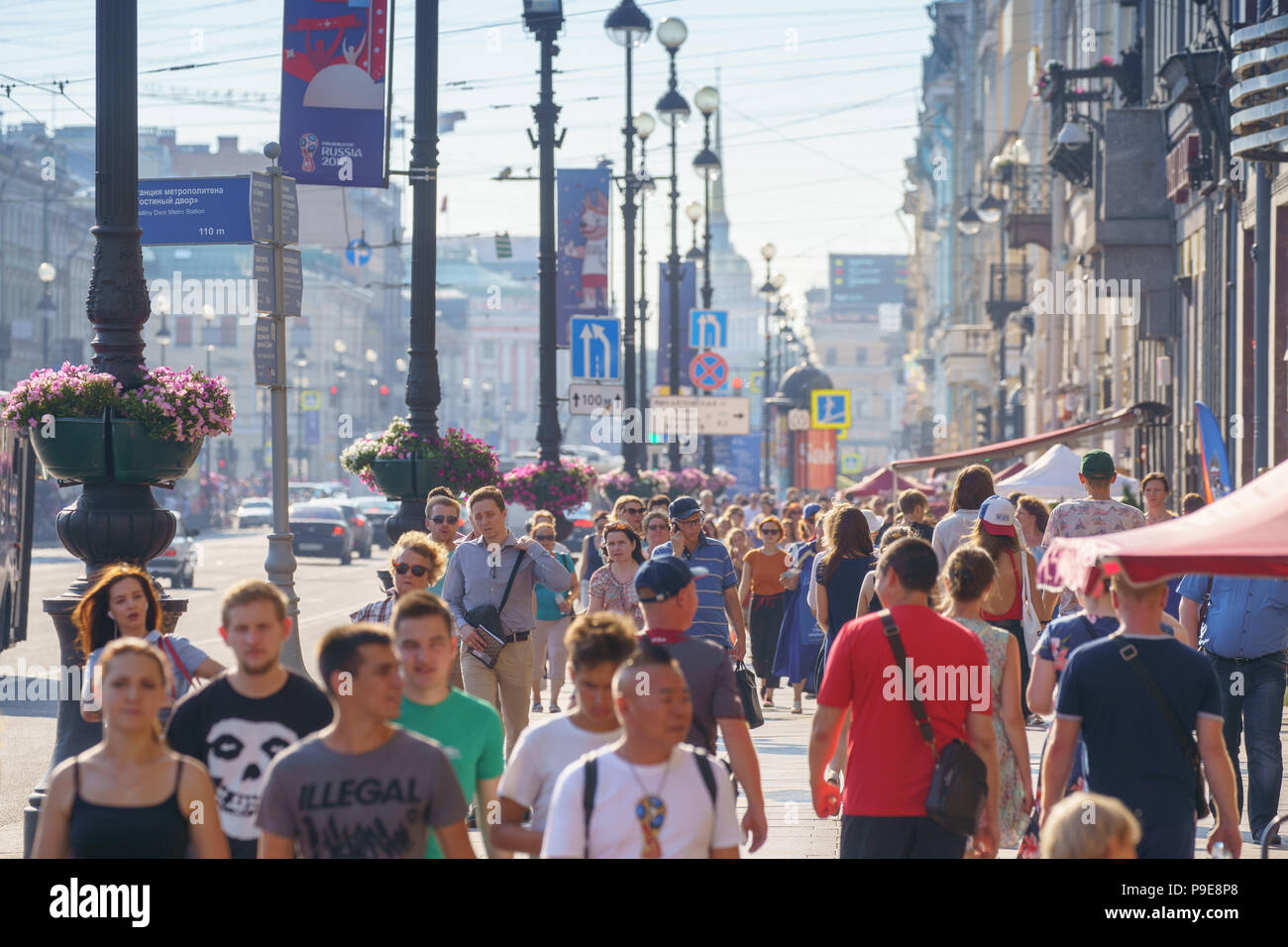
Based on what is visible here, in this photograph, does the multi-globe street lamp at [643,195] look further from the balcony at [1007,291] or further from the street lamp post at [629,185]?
the balcony at [1007,291]

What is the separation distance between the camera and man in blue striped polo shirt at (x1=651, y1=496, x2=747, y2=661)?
11273 millimetres

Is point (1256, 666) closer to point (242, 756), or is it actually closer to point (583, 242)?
point (242, 756)

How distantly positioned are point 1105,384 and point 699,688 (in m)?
33.5

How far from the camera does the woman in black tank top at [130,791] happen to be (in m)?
5.39

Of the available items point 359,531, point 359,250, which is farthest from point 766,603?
point 359,250

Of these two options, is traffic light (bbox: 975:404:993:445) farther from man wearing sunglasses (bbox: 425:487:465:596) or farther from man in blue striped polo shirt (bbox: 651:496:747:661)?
man wearing sunglasses (bbox: 425:487:465:596)

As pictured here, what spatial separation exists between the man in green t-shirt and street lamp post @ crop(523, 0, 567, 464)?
54.8 ft

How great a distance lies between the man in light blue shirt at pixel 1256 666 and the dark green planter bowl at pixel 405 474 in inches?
319

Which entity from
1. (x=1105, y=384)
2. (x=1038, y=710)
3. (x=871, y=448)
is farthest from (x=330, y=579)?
(x=871, y=448)

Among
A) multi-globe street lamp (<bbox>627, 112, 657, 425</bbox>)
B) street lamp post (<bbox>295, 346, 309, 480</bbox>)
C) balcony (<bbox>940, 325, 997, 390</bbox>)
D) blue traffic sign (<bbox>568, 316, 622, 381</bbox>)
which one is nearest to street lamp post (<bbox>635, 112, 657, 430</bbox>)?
multi-globe street lamp (<bbox>627, 112, 657, 425</bbox>)

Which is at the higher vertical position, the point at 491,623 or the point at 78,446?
the point at 78,446

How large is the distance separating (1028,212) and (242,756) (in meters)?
45.3

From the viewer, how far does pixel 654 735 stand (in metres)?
5.26

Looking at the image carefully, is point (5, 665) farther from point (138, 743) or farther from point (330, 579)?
point (330, 579)
